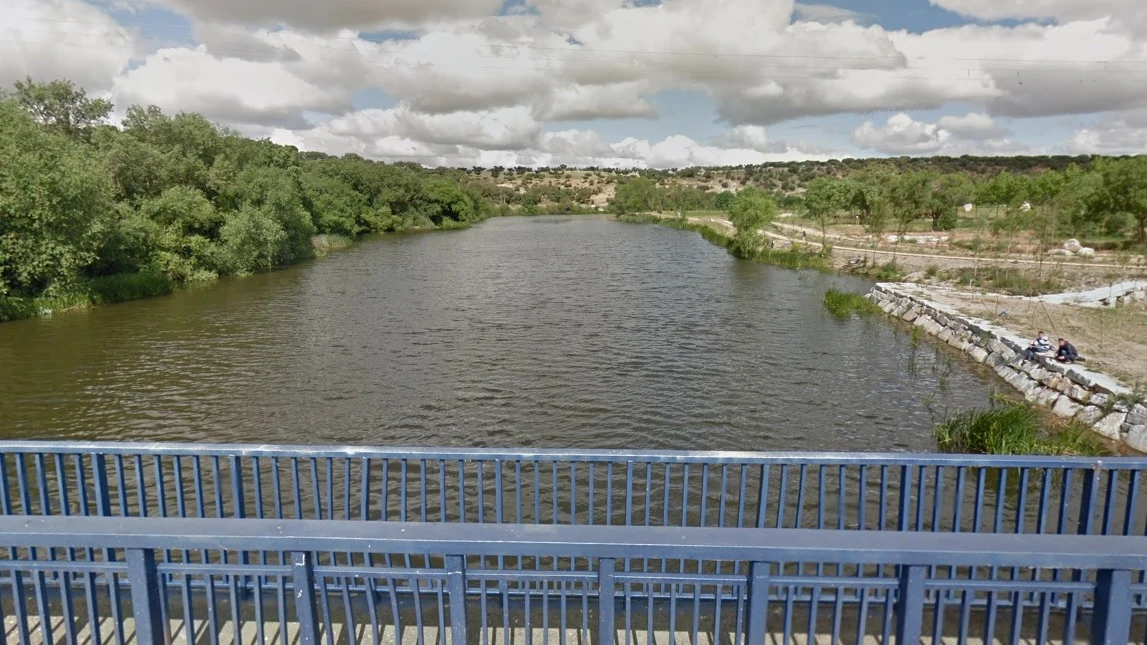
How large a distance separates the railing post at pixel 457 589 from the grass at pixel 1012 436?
12399mm

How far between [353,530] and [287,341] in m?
21.8

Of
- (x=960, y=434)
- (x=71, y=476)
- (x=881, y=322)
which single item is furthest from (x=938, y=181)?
(x=71, y=476)

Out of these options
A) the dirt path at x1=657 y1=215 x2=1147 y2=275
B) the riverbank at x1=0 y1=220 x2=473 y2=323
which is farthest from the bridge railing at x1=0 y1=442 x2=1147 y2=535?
the dirt path at x1=657 y1=215 x2=1147 y2=275

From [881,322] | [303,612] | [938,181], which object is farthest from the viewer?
[938,181]

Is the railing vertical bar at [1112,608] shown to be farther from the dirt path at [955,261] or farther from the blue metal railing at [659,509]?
the dirt path at [955,261]

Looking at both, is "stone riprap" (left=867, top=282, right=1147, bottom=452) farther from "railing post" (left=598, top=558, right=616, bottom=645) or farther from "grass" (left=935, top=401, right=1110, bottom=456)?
"railing post" (left=598, top=558, right=616, bottom=645)

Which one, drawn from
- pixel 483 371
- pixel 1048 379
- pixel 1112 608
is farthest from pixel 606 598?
pixel 1048 379

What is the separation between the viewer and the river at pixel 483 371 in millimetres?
14289

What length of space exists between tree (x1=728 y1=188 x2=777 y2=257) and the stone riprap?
24.0 metres

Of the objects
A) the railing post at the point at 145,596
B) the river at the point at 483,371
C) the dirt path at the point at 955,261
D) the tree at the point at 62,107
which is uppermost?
the tree at the point at 62,107

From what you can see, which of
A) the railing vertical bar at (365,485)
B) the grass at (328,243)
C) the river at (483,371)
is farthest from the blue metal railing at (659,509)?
the grass at (328,243)

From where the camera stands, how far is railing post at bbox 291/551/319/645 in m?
2.65

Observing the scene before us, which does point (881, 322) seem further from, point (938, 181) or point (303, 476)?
point (938, 181)

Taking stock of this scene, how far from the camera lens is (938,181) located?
2213 inches
